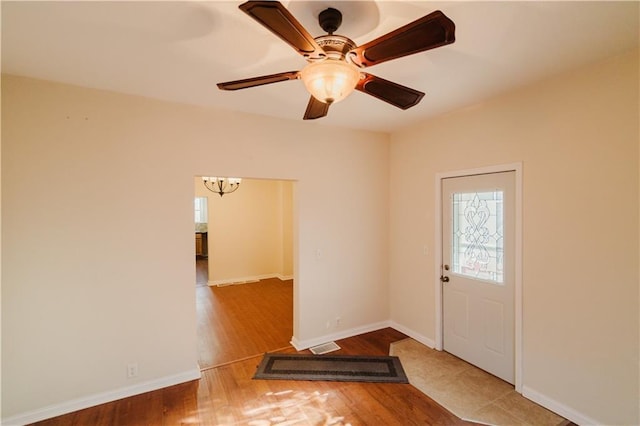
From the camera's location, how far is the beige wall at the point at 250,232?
6727 mm

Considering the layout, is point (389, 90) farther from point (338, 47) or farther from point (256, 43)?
point (256, 43)

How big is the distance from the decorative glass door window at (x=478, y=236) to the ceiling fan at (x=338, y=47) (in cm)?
180

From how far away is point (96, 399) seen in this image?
260 cm

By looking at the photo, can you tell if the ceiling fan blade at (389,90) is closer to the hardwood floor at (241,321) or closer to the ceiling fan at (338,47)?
the ceiling fan at (338,47)

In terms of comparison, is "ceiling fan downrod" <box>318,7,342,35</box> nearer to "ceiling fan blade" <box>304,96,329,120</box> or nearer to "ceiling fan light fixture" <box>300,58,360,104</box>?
"ceiling fan light fixture" <box>300,58,360,104</box>

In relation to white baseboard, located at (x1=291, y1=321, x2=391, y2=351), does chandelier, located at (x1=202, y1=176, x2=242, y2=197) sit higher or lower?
higher

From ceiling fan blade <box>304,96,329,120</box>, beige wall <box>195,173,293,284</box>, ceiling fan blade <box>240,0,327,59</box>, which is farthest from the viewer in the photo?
beige wall <box>195,173,293,284</box>

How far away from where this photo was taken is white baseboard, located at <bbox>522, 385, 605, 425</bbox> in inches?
90.3

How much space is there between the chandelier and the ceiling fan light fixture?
17.3 feet

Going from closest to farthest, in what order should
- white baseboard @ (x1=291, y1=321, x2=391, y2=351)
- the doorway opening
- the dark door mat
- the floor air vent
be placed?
1. the dark door mat
2. the floor air vent
3. white baseboard @ (x1=291, y1=321, x2=391, y2=351)
4. the doorway opening

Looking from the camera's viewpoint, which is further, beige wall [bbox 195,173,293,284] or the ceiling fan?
beige wall [bbox 195,173,293,284]

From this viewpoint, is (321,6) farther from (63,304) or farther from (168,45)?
(63,304)

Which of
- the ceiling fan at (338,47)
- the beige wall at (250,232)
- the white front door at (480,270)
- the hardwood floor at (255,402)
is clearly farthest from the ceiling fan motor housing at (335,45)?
the beige wall at (250,232)

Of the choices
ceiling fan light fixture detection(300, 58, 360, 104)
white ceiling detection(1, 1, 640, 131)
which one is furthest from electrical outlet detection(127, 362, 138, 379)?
ceiling fan light fixture detection(300, 58, 360, 104)
